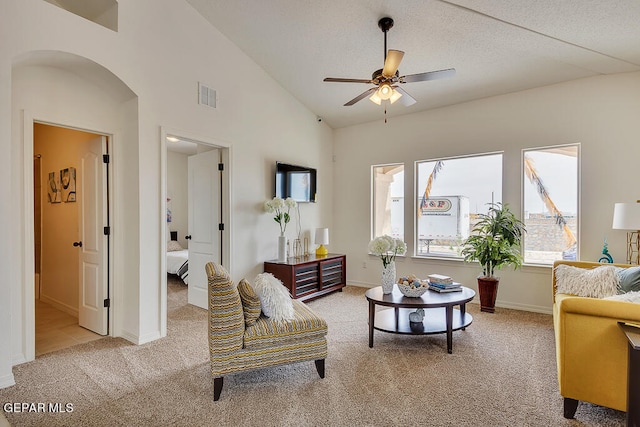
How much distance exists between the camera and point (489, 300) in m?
4.45

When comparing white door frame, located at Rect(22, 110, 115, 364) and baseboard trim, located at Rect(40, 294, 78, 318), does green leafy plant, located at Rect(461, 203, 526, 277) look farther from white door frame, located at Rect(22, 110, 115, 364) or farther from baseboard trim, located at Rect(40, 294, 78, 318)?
baseboard trim, located at Rect(40, 294, 78, 318)

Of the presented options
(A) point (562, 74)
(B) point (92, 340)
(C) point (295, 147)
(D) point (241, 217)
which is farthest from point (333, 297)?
(A) point (562, 74)

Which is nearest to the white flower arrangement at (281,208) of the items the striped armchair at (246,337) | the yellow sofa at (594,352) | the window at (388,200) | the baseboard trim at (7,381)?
the window at (388,200)

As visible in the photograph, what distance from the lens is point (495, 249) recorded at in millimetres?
4355

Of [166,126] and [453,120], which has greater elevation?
[453,120]

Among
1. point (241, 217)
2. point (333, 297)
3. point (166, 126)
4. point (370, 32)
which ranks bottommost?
point (333, 297)

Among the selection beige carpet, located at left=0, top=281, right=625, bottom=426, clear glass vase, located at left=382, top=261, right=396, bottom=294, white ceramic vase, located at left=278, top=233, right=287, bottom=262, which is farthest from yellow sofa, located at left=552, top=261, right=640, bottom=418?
white ceramic vase, located at left=278, top=233, right=287, bottom=262

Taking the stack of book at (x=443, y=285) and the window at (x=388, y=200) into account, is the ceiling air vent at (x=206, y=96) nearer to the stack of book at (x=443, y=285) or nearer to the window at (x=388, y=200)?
the window at (x=388, y=200)

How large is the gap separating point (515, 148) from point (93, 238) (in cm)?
534

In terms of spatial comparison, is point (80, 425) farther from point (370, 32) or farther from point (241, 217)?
point (370, 32)

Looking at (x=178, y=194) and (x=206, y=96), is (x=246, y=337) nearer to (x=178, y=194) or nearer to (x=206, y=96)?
(x=206, y=96)

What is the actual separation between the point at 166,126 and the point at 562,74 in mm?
4653

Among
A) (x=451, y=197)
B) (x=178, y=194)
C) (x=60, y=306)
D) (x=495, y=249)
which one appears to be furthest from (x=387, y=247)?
(x=178, y=194)

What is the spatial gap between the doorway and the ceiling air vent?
1.12 m
